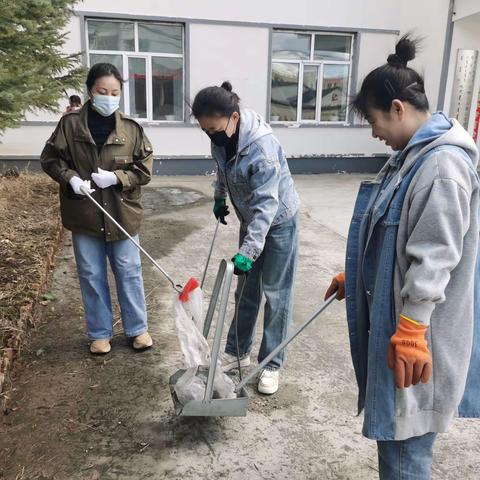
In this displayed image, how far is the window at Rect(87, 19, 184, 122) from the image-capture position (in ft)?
33.7

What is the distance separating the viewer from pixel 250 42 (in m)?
10.8

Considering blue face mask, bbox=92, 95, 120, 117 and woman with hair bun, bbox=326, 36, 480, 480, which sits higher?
blue face mask, bbox=92, 95, 120, 117

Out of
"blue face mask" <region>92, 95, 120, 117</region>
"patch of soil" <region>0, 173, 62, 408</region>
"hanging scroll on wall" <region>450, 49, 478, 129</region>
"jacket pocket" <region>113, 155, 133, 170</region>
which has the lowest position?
"patch of soil" <region>0, 173, 62, 408</region>

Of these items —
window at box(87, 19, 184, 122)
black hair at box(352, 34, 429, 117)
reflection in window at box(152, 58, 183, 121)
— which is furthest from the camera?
reflection in window at box(152, 58, 183, 121)

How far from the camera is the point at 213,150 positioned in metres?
2.65

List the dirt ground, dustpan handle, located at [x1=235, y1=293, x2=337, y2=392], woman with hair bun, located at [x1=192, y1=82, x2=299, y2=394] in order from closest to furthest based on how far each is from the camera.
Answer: dustpan handle, located at [x1=235, y1=293, x2=337, y2=392]
the dirt ground
woman with hair bun, located at [x1=192, y1=82, x2=299, y2=394]

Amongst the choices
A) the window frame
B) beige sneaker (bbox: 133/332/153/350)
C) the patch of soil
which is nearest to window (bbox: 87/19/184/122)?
the window frame

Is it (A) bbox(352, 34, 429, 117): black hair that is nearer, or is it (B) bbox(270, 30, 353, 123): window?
(A) bbox(352, 34, 429, 117): black hair

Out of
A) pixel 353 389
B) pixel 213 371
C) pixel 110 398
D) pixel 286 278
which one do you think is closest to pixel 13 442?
pixel 110 398

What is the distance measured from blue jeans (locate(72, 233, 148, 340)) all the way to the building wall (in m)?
7.86

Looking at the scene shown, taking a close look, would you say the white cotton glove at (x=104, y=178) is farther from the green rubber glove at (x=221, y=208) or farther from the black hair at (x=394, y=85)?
the black hair at (x=394, y=85)

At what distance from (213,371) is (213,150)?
3.65 ft

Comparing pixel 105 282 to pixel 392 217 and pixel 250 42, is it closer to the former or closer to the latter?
pixel 392 217

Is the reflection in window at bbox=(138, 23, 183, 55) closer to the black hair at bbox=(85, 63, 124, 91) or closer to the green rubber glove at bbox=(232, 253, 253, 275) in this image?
the black hair at bbox=(85, 63, 124, 91)
